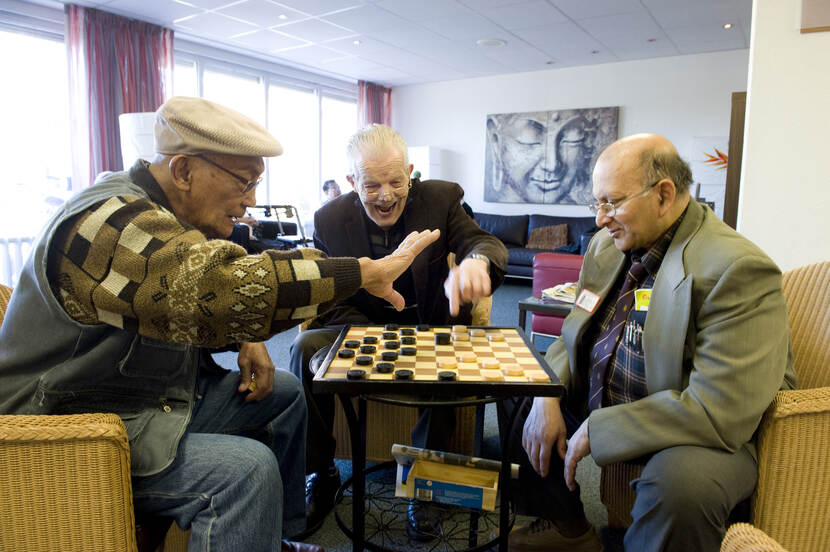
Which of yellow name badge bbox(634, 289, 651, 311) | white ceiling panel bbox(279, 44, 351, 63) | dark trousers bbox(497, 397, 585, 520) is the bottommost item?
dark trousers bbox(497, 397, 585, 520)

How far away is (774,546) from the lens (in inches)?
22.4

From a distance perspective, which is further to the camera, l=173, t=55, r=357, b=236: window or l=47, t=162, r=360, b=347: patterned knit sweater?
l=173, t=55, r=357, b=236: window

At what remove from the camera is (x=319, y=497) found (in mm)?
1852

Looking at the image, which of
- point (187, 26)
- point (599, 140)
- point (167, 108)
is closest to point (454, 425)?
point (167, 108)

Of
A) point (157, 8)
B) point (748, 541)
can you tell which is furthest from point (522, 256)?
point (748, 541)

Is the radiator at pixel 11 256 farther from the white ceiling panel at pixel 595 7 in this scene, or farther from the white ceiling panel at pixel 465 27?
the white ceiling panel at pixel 595 7

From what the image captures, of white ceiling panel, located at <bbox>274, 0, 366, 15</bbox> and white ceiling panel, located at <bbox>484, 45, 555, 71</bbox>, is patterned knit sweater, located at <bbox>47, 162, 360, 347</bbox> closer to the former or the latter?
white ceiling panel, located at <bbox>274, 0, 366, 15</bbox>

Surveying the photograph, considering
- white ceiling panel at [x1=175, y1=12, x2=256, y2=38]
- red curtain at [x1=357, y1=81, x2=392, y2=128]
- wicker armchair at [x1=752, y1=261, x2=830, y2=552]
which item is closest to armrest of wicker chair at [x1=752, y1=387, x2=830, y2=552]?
wicker armchair at [x1=752, y1=261, x2=830, y2=552]

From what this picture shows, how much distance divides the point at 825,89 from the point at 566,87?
5.47m

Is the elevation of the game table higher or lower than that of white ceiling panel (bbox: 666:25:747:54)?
lower

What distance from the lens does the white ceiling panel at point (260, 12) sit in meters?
4.76

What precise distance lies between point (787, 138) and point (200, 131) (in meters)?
2.37

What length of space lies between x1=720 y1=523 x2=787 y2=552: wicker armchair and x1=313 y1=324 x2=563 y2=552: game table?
0.50 meters

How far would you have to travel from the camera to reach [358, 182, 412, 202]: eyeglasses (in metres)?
1.96
